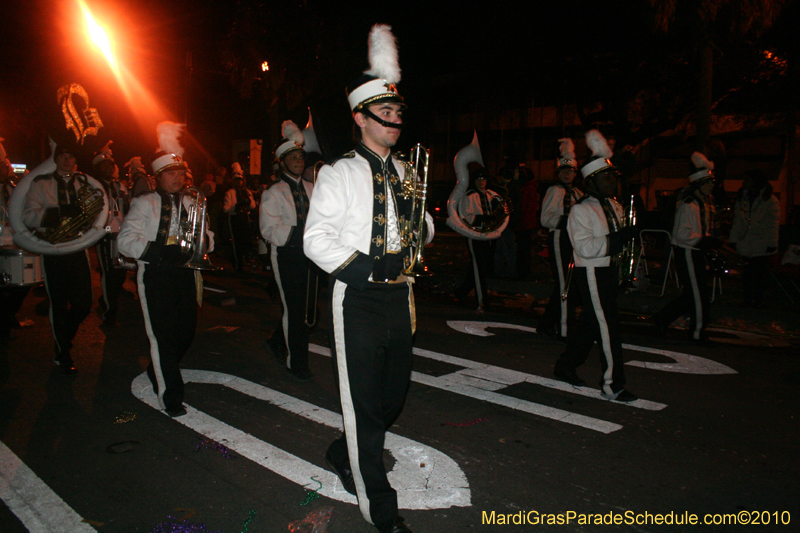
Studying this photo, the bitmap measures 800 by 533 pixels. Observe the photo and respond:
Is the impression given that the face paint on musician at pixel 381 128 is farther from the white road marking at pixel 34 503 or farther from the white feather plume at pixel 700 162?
the white feather plume at pixel 700 162

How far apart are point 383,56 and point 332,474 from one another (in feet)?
8.07

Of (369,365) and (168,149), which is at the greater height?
(168,149)

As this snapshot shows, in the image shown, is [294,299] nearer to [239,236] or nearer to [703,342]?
[703,342]

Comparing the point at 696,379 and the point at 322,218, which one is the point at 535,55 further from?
the point at 322,218

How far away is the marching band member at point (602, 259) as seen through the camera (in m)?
5.02

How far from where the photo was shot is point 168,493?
3502 millimetres

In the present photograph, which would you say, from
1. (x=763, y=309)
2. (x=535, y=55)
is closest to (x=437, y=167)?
(x=535, y=55)

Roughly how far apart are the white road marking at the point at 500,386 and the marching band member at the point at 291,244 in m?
0.92

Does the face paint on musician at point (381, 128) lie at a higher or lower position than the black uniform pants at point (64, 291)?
higher

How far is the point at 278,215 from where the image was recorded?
5887 millimetres

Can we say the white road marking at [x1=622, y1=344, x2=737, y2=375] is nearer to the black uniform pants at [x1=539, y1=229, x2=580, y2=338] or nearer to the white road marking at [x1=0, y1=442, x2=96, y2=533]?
the black uniform pants at [x1=539, y1=229, x2=580, y2=338]

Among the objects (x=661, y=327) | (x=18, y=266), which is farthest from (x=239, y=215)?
(x=661, y=327)

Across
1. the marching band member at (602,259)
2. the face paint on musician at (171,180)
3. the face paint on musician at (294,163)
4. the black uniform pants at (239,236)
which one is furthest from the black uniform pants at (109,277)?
the marching band member at (602,259)

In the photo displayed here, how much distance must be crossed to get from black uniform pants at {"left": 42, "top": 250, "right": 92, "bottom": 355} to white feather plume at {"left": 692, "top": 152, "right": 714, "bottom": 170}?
675cm
